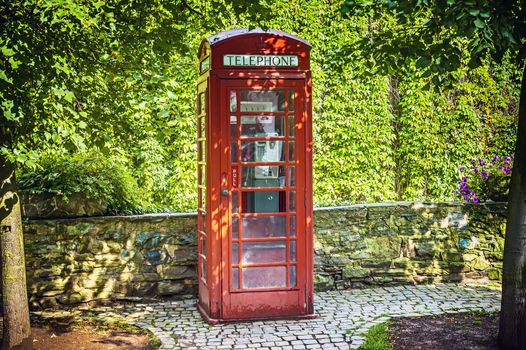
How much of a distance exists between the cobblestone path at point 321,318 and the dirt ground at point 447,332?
0.28 m

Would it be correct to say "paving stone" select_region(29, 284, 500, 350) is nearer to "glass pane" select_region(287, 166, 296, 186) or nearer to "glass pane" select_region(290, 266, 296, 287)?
"glass pane" select_region(290, 266, 296, 287)

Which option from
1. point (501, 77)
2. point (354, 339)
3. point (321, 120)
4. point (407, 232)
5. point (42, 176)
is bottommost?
point (354, 339)

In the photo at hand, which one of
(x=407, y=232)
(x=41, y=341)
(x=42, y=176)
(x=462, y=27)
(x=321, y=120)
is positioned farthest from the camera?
(x=321, y=120)

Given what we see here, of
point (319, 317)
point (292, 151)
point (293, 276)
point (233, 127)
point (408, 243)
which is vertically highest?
point (233, 127)

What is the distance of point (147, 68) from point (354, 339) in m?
2.94

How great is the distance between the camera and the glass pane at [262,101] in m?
6.21

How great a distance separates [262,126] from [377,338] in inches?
87.0

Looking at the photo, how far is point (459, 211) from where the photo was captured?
7941 millimetres

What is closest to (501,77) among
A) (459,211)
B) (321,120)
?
(321,120)

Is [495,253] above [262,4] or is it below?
below

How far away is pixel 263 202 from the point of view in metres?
6.30

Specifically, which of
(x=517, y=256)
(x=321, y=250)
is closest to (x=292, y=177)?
(x=321, y=250)

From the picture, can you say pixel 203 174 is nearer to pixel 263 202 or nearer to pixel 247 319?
pixel 263 202

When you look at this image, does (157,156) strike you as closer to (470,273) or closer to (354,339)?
(470,273)
